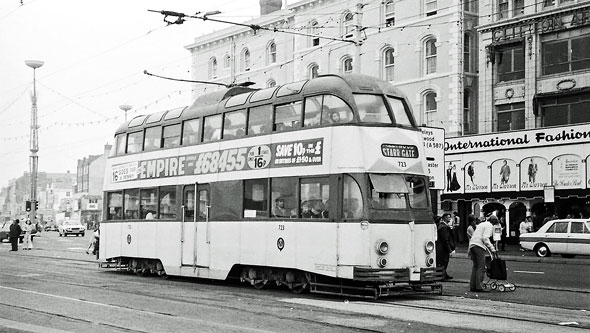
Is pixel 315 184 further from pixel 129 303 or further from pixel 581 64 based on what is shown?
pixel 581 64

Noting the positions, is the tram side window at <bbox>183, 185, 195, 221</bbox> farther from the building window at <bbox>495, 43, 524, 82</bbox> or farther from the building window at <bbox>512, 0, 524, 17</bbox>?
the building window at <bbox>512, 0, 524, 17</bbox>

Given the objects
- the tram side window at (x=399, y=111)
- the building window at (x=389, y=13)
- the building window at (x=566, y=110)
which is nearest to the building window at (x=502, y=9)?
the building window at (x=566, y=110)

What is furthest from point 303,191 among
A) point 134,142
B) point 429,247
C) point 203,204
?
point 134,142

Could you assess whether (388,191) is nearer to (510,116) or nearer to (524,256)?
(524,256)

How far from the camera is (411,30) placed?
4456 cm

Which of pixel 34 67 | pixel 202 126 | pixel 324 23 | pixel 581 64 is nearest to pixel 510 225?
pixel 581 64

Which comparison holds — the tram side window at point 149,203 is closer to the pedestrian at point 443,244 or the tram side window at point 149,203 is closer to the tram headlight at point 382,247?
the pedestrian at point 443,244

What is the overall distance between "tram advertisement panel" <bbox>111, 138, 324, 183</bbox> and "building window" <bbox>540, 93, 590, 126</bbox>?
2261 centimetres

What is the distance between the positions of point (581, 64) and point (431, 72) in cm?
916

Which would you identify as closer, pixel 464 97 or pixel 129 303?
pixel 129 303

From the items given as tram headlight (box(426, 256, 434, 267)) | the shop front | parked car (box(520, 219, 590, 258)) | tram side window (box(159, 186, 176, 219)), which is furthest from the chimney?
tram headlight (box(426, 256, 434, 267))

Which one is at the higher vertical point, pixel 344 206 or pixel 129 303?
pixel 344 206

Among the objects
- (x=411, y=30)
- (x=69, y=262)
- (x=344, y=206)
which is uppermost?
(x=411, y=30)

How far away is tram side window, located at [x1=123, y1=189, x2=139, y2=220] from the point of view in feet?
74.3
